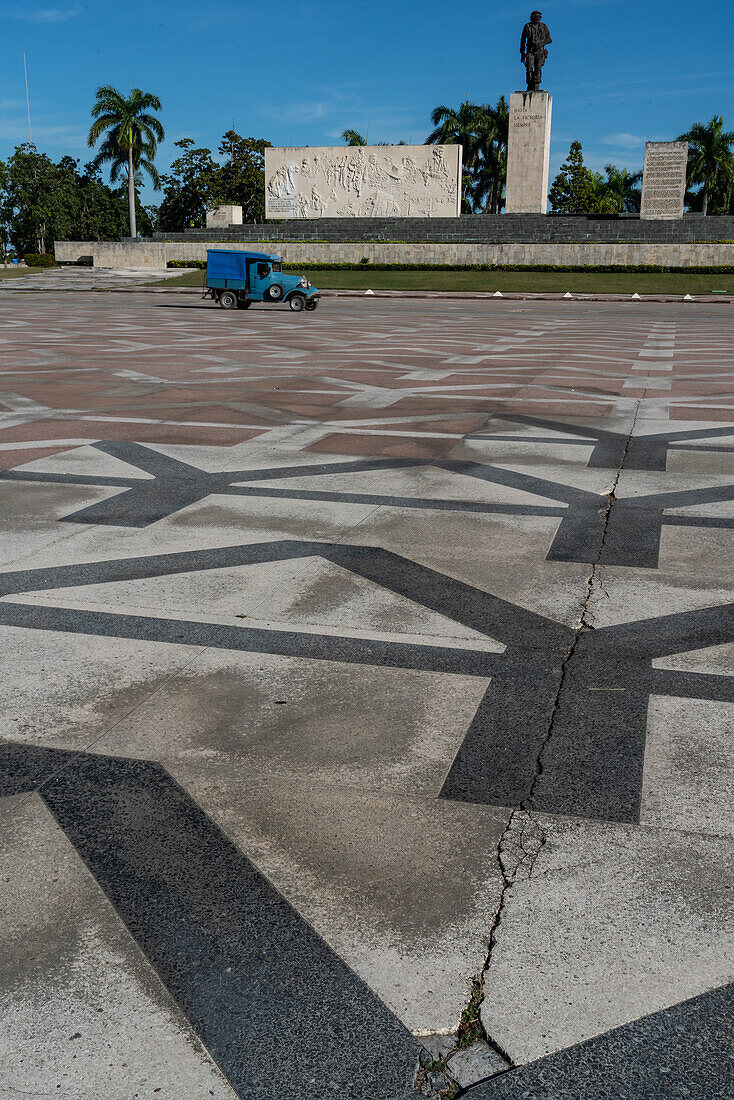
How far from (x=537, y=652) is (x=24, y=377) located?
41.2ft

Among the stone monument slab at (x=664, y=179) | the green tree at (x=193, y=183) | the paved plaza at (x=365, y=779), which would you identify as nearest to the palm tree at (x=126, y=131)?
the green tree at (x=193, y=183)

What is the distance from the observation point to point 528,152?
5581cm

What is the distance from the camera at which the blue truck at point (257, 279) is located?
1305 inches

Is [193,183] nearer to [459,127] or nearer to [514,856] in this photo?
[459,127]

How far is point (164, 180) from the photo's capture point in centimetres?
7406

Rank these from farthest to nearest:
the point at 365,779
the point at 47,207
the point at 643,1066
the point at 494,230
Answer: the point at 47,207, the point at 494,230, the point at 365,779, the point at 643,1066

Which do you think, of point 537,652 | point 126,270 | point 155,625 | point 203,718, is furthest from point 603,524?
point 126,270

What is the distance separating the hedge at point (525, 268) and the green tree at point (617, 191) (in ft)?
102

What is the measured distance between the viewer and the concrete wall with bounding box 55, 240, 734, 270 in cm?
5244

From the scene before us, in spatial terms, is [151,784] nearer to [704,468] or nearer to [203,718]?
[203,718]

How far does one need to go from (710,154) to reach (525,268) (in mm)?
26538

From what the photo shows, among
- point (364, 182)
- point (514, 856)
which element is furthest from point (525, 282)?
point (514, 856)

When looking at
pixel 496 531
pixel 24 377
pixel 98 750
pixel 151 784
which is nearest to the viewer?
pixel 151 784

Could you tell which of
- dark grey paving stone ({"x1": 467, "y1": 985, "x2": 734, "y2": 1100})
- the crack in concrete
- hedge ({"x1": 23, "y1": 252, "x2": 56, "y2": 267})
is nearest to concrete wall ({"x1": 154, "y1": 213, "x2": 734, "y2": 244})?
hedge ({"x1": 23, "y1": 252, "x2": 56, "y2": 267})
